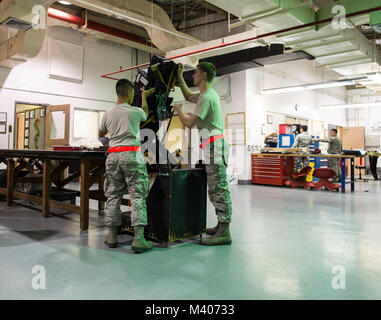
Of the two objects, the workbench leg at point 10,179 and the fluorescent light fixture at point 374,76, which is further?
the fluorescent light fixture at point 374,76

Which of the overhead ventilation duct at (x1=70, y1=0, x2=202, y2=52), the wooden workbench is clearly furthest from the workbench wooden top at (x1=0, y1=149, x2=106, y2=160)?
the overhead ventilation duct at (x1=70, y1=0, x2=202, y2=52)

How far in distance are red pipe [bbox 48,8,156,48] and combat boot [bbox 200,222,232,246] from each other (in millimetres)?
6312

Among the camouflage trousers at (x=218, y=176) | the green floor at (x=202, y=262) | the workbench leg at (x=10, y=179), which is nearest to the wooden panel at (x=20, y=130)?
the workbench leg at (x=10, y=179)

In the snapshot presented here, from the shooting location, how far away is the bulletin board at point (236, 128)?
8641mm

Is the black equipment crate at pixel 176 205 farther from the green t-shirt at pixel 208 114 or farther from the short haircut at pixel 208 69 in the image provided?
the short haircut at pixel 208 69

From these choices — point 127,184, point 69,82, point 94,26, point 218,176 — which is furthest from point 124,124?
point 69,82

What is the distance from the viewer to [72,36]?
8328 millimetres

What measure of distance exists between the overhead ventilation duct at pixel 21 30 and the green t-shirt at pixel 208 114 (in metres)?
4.05

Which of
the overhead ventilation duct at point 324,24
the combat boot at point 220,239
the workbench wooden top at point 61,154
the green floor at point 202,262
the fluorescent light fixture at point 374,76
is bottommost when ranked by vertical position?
the green floor at point 202,262

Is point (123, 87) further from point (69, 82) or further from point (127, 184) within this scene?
point (69, 82)

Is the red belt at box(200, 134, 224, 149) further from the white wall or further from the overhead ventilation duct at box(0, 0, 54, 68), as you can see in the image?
the white wall

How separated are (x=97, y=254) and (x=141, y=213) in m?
0.46

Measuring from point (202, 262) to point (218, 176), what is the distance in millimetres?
782
